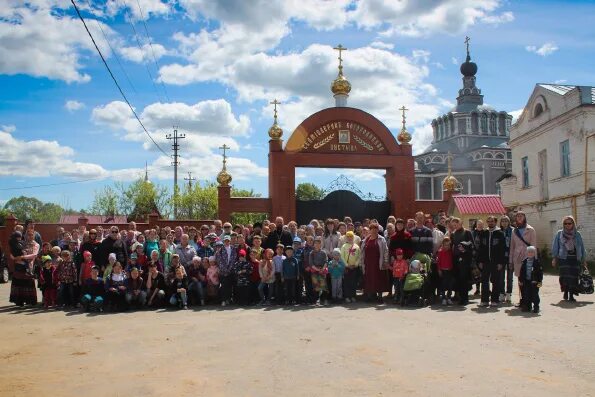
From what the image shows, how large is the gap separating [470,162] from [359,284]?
4643 cm

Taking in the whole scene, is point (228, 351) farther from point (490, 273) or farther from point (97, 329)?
point (490, 273)

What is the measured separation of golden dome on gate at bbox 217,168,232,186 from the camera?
18.5 metres

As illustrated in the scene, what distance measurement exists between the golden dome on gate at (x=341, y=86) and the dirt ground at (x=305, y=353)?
10.9 m

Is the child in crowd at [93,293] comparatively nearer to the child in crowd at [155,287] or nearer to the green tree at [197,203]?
the child in crowd at [155,287]

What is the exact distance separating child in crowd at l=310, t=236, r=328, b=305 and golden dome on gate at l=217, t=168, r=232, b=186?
26.6 ft

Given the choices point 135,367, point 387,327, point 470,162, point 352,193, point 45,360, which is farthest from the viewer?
point 470,162

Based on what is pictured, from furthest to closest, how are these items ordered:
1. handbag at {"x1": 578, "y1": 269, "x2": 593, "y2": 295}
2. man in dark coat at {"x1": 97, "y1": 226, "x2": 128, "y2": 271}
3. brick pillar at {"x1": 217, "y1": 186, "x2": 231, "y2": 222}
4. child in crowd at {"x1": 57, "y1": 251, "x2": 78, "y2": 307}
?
brick pillar at {"x1": 217, "y1": 186, "x2": 231, "y2": 222}
man in dark coat at {"x1": 97, "y1": 226, "x2": 128, "y2": 271}
child in crowd at {"x1": 57, "y1": 251, "x2": 78, "y2": 307}
handbag at {"x1": 578, "y1": 269, "x2": 593, "y2": 295}

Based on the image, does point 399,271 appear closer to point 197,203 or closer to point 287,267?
point 287,267

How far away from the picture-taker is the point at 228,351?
6.45m

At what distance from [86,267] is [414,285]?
6.33 m

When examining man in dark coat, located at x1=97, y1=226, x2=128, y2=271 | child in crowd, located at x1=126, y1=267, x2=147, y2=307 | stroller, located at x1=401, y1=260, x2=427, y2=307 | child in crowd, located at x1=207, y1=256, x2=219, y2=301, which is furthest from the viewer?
man in dark coat, located at x1=97, y1=226, x2=128, y2=271

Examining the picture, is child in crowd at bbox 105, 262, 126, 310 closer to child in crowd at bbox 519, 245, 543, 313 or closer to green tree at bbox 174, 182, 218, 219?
child in crowd at bbox 519, 245, 543, 313

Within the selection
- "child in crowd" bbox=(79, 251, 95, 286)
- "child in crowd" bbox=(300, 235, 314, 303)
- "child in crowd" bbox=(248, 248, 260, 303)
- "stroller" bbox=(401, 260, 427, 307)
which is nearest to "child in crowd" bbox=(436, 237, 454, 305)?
"stroller" bbox=(401, 260, 427, 307)

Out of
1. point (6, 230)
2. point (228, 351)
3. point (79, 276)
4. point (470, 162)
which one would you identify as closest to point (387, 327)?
point (228, 351)
